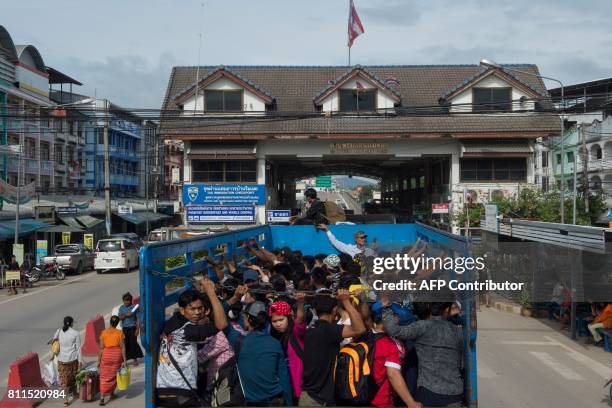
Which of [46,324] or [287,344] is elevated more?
[287,344]

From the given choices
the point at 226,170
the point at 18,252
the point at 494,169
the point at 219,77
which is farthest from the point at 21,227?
the point at 494,169

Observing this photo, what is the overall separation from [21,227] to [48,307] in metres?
12.7

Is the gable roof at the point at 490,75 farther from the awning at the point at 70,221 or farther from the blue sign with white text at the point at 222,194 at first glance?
the awning at the point at 70,221

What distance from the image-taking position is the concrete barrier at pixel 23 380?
9.60 meters

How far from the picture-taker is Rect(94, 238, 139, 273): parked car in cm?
3288

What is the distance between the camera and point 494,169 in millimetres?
29641

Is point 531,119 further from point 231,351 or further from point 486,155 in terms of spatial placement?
point 231,351

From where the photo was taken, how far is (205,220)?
27.5 metres

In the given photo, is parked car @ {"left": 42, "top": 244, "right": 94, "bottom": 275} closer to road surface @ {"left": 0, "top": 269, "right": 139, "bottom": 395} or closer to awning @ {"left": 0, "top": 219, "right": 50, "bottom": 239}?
road surface @ {"left": 0, "top": 269, "right": 139, "bottom": 395}

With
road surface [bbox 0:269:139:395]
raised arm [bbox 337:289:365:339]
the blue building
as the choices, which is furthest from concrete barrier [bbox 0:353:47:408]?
the blue building

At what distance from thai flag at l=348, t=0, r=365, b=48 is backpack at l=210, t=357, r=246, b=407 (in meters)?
22.3

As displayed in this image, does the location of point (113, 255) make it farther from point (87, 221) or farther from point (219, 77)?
point (219, 77)

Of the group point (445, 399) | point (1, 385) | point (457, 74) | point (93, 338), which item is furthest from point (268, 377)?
point (457, 74)

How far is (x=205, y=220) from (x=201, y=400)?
2286 centimetres
